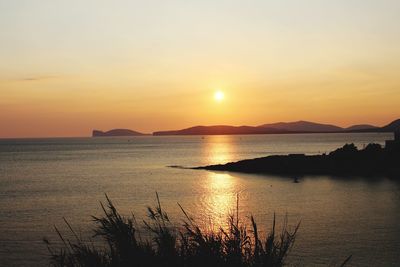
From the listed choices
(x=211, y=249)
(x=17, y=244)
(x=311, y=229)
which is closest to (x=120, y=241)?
(x=211, y=249)

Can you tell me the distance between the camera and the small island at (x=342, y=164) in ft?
264

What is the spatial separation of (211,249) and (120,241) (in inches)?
57.3

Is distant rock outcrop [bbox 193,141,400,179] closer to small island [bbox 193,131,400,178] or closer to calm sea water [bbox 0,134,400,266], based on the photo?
small island [bbox 193,131,400,178]

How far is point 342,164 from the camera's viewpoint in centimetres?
8444

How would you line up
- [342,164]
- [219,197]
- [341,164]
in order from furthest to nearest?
[341,164], [342,164], [219,197]

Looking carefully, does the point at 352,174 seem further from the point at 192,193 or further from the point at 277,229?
the point at 277,229

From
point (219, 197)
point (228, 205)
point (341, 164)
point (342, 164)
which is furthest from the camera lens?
point (341, 164)

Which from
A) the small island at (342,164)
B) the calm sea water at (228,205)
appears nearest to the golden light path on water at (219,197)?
the calm sea water at (228,205)

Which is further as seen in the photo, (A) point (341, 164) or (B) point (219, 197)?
(A) point (341, 164)

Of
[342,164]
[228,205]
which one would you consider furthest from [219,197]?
[342,164]

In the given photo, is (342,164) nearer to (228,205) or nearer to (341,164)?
(341,164)

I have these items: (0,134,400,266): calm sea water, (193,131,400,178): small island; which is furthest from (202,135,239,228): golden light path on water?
(193,131,400,178): small island

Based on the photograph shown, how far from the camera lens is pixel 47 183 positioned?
74312 millimetres

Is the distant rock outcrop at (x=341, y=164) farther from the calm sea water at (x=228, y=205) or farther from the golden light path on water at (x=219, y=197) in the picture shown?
the golden light path on water at (x=219, y=197)
